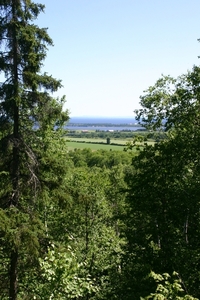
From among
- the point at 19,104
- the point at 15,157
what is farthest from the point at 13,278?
the point at 19,104

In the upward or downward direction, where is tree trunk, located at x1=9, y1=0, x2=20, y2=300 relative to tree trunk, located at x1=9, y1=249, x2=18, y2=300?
upward

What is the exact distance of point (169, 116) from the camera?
12148 millimetres

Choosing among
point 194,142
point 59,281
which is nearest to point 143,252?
point 194,142

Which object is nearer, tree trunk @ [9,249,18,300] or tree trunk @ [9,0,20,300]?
tree trunk @ [9,0,20,300]

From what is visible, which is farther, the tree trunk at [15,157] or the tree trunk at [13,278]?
the tree trunk at [13,278]

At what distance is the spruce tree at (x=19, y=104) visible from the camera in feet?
31.4

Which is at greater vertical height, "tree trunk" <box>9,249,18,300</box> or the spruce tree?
the spruce tree

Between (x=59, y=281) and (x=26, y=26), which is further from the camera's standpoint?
(x=26, y=26)

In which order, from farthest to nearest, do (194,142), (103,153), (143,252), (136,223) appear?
(103,153) < (136,223) < (143,252) < (194,142)

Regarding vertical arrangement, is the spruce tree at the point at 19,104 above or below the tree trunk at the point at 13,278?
above

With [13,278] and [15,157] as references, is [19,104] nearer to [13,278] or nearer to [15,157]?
[15,157]

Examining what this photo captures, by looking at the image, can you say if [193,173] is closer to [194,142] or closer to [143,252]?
[194,142]

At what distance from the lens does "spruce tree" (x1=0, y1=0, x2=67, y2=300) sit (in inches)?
377

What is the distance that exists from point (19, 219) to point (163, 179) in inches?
228
